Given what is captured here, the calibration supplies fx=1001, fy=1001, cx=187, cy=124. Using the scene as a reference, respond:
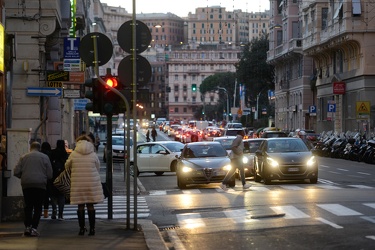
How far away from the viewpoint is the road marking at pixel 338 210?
19188 mm

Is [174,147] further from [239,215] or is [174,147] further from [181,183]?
[239,215]

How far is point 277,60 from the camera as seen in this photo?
10112 centimetres

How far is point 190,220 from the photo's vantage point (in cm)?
1923

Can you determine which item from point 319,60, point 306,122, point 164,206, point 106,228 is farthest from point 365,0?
point 106,228

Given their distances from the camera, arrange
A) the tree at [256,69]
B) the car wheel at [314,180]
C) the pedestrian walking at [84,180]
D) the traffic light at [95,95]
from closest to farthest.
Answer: the pedestrian walking at [84,180]
the traffic light at [95,95]
the car wheel at [314,180]
the tree at [256,69]

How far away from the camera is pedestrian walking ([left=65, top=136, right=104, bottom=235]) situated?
Answer: 1592 centimetres

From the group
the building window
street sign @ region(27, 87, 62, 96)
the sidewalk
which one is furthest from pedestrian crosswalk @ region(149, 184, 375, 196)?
the building window

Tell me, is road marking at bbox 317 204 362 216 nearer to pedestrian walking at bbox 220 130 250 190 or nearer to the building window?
pedestrian walking at bbox 220 130 250 190

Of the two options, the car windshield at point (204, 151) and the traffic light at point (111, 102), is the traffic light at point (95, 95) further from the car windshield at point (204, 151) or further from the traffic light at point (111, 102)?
the car windshield at point (204, 151)

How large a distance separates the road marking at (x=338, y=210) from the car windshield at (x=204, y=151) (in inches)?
419

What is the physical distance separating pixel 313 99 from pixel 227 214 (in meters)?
71.1

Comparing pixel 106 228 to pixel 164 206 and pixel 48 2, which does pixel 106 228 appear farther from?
pixel 48 2

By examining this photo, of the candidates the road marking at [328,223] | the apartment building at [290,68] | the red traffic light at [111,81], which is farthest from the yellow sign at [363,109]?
the red traffic light at [111,81]

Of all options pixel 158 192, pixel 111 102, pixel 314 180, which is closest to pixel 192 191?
pixel 158 192
